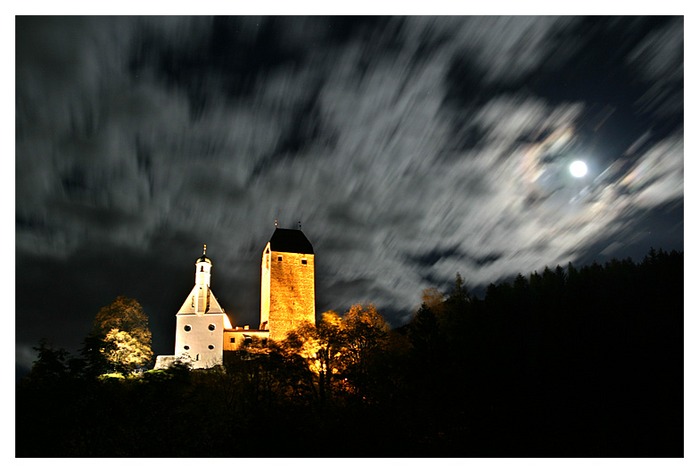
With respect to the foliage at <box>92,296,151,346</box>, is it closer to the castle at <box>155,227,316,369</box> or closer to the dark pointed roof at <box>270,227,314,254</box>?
the castle at <box>155,227,316,369</box>

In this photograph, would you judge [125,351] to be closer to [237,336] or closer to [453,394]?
[237,336]

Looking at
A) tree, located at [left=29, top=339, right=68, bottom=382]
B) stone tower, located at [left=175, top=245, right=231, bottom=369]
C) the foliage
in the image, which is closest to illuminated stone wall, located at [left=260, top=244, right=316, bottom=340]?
stone tower, located at [left=175, top=245, right=231, bottom=369]

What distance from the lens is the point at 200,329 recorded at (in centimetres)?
4544

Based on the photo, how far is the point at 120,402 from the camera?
24.2m

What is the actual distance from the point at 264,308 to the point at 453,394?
89.6 ft

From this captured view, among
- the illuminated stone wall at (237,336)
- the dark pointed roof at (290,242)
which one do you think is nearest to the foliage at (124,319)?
the illuminated stone wall at (237,336)

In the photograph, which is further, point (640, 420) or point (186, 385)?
point (186, 385)

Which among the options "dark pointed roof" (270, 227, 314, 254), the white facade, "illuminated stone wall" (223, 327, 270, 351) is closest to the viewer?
the white facade

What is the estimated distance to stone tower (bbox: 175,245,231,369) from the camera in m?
44.5

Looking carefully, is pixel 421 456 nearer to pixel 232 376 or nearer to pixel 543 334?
pixel 543 334

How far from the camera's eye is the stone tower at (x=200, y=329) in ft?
146

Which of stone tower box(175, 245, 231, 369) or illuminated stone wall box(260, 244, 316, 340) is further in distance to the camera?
illuminated stone wall box(260, 244, 316, 340)
